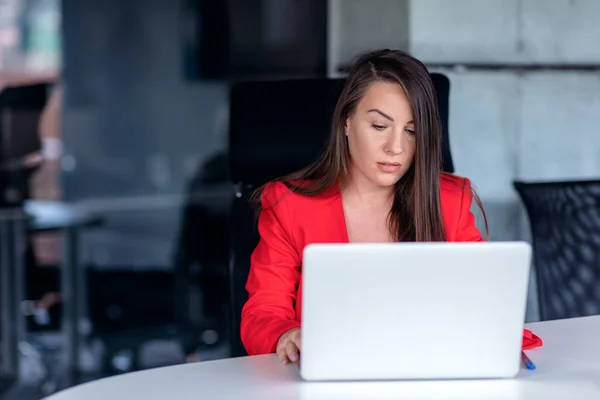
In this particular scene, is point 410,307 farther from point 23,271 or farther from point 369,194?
point 23,271

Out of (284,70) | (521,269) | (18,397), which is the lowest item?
(18,397)

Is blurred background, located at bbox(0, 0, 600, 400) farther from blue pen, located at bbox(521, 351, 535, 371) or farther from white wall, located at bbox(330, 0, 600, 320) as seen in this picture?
blue pen, located at bbox(521, 351, 535, 371)

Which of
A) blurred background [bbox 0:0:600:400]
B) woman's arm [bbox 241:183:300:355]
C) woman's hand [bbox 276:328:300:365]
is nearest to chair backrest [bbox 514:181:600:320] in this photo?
woman's arm [bbox 241:183:300:355]

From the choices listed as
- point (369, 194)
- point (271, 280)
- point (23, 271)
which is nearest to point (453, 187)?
point (369, 194)

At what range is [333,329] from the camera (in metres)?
1.34

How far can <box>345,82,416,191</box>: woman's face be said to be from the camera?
1887mm

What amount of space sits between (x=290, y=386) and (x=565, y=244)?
1.36 metres

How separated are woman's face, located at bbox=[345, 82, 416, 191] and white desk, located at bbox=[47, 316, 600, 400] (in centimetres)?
53

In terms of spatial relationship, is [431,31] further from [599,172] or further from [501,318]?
[501,318]

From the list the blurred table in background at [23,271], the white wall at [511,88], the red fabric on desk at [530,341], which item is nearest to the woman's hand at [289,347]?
the red fabric on desk at [530,341]

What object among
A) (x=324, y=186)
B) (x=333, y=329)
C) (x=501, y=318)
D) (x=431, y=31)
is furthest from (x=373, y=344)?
(x=431, y=31)

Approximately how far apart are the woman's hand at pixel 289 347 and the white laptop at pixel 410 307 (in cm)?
14

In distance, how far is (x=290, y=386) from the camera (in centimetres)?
139

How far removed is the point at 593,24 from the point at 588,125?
0.38m
